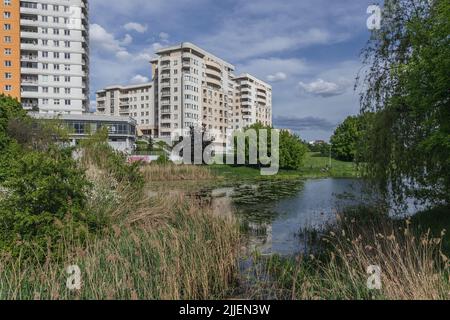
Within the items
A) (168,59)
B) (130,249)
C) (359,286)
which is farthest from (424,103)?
(168,59)

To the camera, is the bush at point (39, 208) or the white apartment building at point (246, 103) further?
the white apartment building at point (246, 103)

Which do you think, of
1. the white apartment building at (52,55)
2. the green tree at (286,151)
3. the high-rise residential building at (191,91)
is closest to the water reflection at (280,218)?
the green tree at (286,151)

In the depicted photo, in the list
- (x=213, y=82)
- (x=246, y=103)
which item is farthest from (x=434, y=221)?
(x=246, y=103)

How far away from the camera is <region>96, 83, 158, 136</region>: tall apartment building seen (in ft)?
294

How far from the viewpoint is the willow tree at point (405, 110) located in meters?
8.47

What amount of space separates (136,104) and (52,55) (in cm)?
3276

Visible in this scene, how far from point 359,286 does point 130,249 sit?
3.73 metres

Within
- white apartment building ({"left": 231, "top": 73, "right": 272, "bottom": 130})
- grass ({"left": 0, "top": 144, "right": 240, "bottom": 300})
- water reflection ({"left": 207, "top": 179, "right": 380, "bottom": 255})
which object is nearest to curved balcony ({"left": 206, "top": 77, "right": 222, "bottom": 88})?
white apartment building ({"left": 231, "top": 73, "right": 272, "bottom": 130})

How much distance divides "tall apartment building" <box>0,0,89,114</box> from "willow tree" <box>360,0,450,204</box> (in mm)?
58164

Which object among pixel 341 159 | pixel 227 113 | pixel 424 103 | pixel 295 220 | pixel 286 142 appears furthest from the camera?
pixel 227 113

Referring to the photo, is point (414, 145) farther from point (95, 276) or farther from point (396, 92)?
point (95, 276)

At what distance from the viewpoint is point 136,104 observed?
93.1 meters

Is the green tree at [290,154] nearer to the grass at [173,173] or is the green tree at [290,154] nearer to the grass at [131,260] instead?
the grass at [173,173]

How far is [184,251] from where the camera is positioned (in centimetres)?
618
